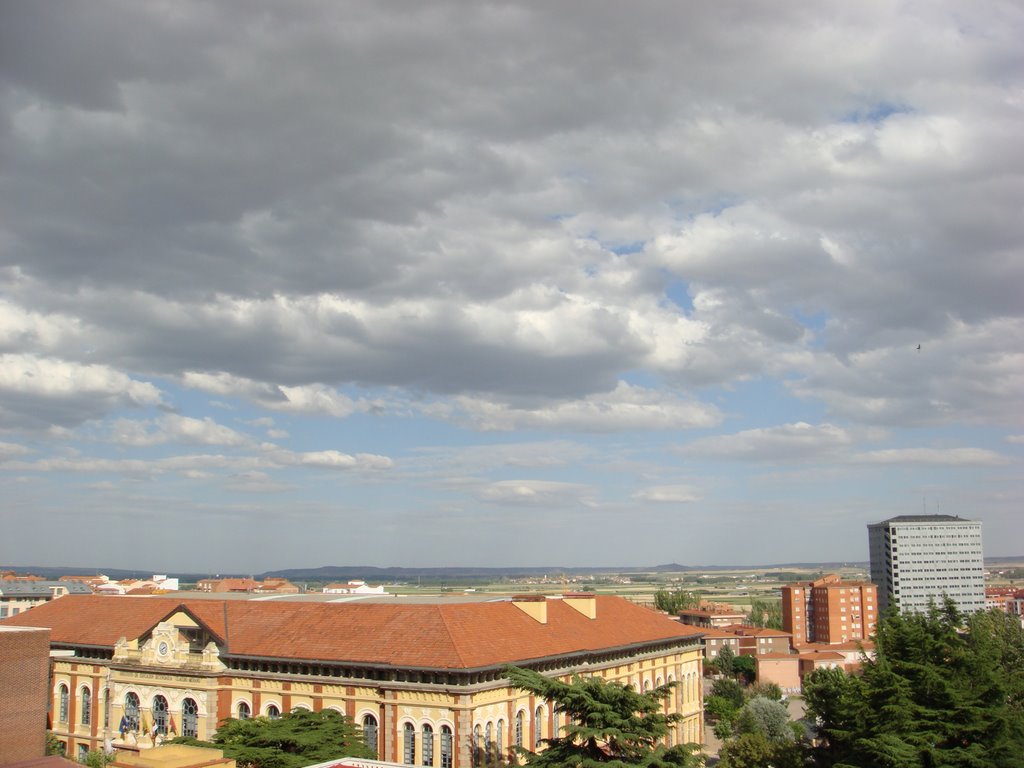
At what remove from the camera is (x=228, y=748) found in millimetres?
43406

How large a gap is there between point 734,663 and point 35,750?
10357 centimetres

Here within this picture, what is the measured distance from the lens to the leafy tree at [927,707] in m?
35.6

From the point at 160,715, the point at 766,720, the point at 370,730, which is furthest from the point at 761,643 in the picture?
the point at 160,715

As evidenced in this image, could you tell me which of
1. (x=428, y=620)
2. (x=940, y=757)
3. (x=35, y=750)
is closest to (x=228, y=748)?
(x=35, y=750)

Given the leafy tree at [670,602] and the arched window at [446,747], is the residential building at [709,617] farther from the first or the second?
the arched window at [446,747]

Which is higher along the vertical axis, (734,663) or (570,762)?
(570,762)

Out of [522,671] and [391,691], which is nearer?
[522,671]

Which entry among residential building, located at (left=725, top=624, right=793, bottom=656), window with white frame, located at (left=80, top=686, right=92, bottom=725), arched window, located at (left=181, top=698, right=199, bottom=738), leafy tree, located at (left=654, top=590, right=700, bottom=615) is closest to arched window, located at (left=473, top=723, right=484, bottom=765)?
arched window, located at (left=181, top=698, right=199, bottom=738)

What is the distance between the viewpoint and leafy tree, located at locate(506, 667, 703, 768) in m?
35.2

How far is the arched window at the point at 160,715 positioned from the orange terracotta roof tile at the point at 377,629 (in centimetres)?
465

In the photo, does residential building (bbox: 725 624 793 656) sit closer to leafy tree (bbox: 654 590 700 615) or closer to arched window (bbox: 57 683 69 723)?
leafy tree (bbox: 654 590 700 615)

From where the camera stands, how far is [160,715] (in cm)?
5822

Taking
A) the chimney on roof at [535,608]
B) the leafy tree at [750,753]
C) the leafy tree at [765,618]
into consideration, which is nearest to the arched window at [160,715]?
the chimney on roof at [535,608]

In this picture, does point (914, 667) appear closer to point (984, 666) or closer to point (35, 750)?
point (984, 666)
